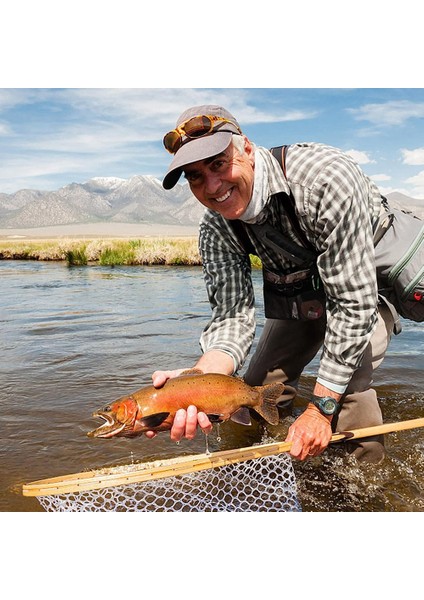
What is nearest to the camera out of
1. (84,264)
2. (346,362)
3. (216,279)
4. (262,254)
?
(346,362)

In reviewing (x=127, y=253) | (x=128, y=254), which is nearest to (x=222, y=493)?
(x=128, y=254)

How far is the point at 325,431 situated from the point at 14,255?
29842 mm

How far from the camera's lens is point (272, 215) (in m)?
3.17

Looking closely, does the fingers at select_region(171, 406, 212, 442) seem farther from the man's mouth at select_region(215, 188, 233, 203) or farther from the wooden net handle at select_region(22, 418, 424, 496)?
the man's mouth at select_region(215, 188, 233, 203)

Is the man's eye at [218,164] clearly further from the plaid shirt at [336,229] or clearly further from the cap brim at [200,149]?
the plaid shirt at [336,229]

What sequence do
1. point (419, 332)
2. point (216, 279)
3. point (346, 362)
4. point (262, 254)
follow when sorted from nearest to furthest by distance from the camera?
1. point (346, 362)
2. point (262, 254)
3. point (216, 279)
4. point (419, 332)

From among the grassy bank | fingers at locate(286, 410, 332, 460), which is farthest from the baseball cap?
the grassy bank

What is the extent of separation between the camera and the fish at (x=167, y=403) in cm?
280

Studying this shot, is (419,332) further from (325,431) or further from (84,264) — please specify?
(84,264)

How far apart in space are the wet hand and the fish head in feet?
2.98

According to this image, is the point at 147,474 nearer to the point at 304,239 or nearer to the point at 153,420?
the point at 153,420

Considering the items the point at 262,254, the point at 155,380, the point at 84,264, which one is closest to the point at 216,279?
the point at 262,254

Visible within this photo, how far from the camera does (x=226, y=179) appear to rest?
9.67 ft

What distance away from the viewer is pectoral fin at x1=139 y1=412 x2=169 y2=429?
2.78 metres
